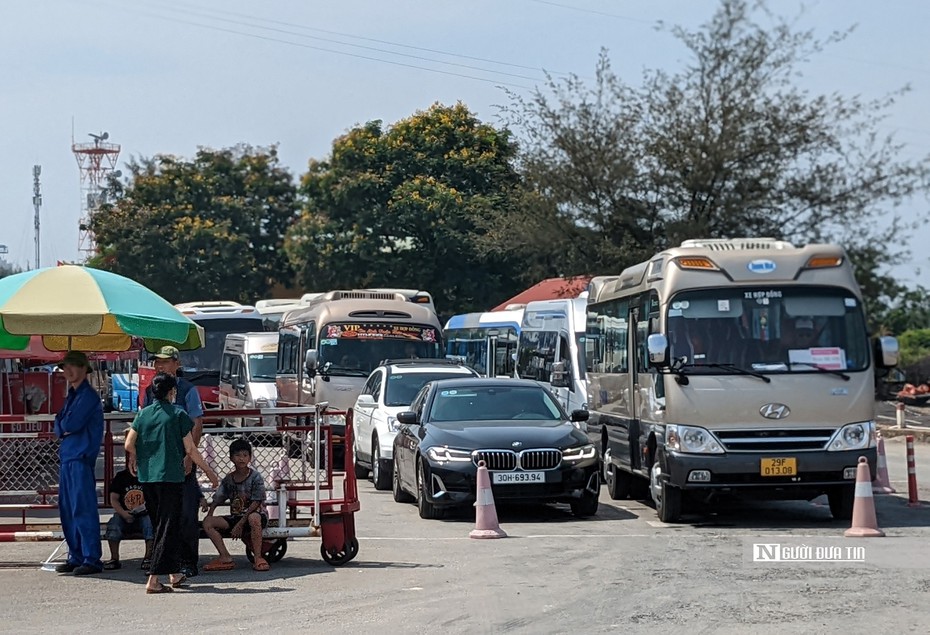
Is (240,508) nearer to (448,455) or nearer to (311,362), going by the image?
(448,455)

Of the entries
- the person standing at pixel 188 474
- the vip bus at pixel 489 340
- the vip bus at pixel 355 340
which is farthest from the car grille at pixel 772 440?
the vip bus at pixel 489 340

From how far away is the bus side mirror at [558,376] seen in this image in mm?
23306

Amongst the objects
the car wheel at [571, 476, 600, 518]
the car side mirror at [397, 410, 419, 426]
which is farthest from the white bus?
the car wheel at [571, 476, 600, 518]

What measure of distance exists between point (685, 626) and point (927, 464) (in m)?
15.9

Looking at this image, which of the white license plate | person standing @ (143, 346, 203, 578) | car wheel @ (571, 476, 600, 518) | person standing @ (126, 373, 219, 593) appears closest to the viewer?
person standing @ (126, 373, 219, 593)

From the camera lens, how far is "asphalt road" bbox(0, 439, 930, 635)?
9227 mm

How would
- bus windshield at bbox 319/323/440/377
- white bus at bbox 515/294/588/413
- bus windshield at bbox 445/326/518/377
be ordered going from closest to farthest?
1. white bus at bbox 515/294/588/413
2. bus windshield at bbox 319/323/440/377
3. bus windshield at bbox 445/326/518/377

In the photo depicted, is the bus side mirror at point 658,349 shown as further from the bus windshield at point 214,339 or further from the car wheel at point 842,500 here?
the bus windshield at point 214,339

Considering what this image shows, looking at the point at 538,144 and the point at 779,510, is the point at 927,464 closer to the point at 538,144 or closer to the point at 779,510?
the point at 779,510

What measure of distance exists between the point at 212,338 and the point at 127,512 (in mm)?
25919

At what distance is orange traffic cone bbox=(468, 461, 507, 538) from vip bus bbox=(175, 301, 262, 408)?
77.3 ft

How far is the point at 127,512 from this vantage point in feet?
38.8

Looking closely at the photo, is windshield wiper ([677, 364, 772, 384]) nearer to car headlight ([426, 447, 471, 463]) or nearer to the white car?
car headlight ([426, 447, 471, 463])

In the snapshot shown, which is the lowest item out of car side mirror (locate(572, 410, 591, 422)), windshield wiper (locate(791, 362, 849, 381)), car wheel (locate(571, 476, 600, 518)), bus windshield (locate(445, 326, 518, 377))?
car wheel (locate(571, 476, 600, 518))
